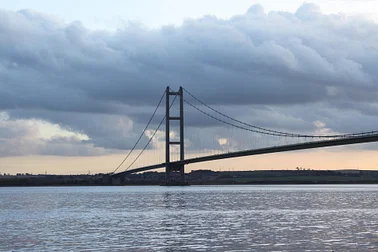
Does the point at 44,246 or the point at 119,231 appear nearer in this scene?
the point at 44,246

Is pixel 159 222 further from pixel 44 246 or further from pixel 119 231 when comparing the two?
pixel 44 246

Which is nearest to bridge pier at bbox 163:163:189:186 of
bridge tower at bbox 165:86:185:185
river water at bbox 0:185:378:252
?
bridge tower at bbox 165:86:185:185

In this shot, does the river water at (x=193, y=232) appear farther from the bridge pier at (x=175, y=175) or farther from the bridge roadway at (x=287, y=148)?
the bridge pier at (x=175, y=175)

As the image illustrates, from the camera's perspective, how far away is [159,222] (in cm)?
3462

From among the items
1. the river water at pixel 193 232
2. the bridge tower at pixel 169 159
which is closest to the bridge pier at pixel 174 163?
the bridge tower at pixel 169 159

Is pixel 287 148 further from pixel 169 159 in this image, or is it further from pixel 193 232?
pixel 193 232

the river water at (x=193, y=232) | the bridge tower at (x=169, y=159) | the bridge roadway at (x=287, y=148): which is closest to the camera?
the river water at (x=193, y=232)

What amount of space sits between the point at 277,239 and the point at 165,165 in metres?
83.5

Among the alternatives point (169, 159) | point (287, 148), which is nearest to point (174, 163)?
point (169, 159)

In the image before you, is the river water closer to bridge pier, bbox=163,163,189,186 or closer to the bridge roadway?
the bridge roadway

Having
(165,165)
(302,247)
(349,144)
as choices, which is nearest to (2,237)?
(302,247)

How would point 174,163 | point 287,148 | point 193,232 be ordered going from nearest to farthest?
point 193,232, point 287,148, point 174,163

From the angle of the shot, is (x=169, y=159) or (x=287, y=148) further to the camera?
(x=169, y=159)

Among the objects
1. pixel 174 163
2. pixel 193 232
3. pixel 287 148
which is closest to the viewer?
pixel 193 232
